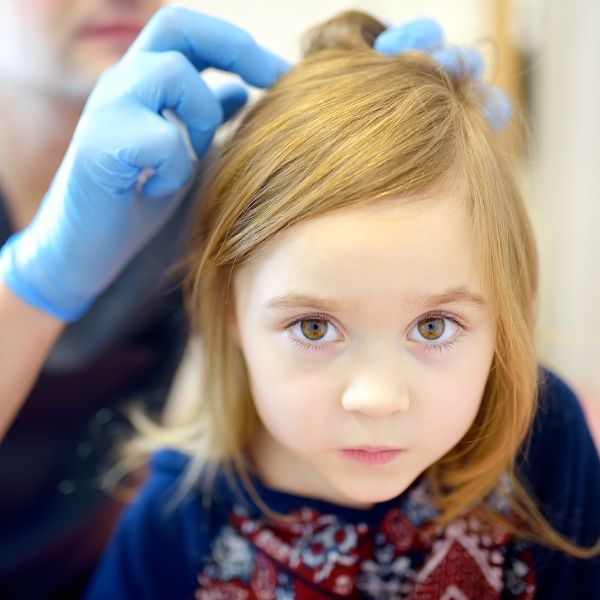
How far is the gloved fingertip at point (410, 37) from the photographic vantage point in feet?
2.36

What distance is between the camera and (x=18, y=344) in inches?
29.3

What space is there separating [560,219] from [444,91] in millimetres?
989

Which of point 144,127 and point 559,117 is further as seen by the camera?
point 559,117

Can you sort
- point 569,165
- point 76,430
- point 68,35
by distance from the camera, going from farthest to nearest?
point 569,165 < point 76,430 < point 68,35

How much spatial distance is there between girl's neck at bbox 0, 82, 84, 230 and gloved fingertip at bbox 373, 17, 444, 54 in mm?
410

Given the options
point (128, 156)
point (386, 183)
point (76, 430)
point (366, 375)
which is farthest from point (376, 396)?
point (76, 430)

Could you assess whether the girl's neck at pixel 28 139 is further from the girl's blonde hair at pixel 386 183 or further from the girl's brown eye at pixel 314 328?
the girl's brown eye at pixel 314 328

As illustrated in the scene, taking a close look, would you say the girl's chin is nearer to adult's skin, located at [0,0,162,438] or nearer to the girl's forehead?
the girl's forehead

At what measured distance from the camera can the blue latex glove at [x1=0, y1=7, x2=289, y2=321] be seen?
0.66 metres

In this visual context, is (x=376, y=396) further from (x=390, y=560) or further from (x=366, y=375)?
(x=390, y=560)

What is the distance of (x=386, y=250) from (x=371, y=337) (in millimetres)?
73

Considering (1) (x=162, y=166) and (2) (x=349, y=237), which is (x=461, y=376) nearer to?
(2) (x=349, y=237)

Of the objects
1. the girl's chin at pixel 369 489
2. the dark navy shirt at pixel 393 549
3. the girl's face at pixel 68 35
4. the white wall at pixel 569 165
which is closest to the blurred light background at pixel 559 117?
the white wall at pixel 569 165

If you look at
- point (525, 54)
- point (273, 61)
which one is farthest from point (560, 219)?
point (273, 61)
